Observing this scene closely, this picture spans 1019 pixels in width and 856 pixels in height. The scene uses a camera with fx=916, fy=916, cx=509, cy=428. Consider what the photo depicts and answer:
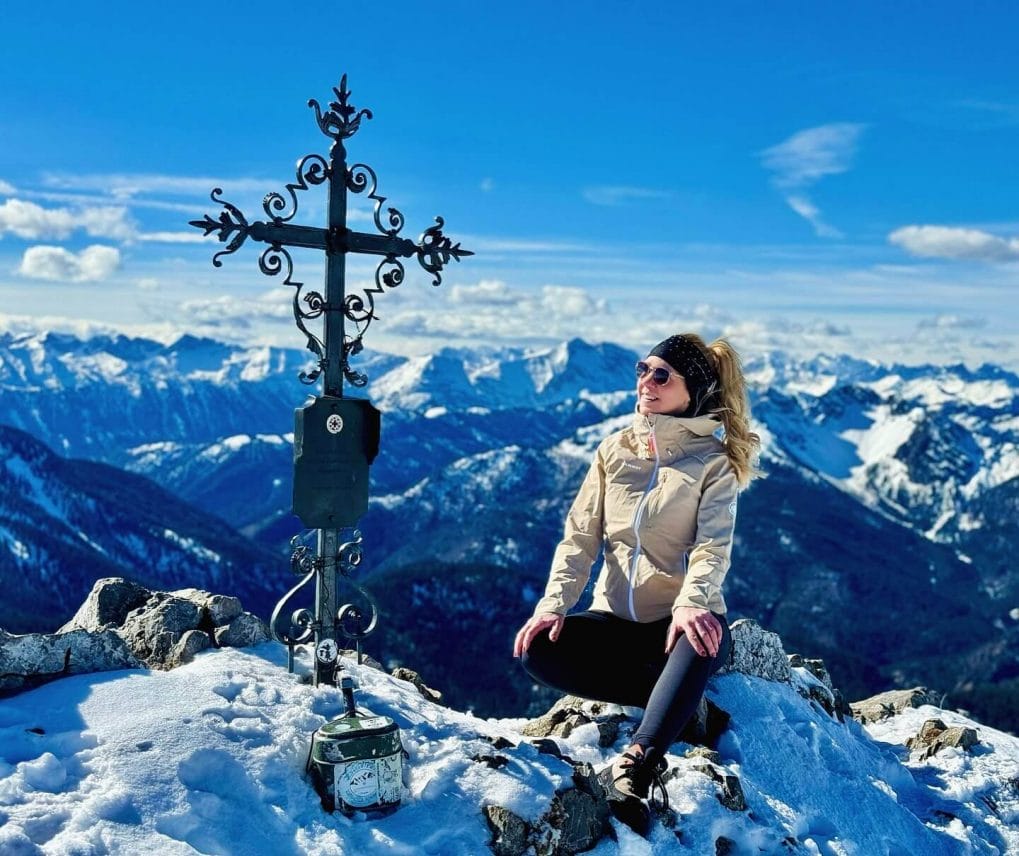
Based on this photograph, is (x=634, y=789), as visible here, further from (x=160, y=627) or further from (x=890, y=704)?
(x=890, y=704)

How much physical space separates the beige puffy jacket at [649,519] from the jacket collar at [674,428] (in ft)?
0.03

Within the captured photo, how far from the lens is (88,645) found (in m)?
9.52

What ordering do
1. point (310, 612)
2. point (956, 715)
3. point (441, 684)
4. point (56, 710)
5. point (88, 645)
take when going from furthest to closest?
point (441, 684) → point (956, 715) → point (310, 612) → point (88, 645) → point (56, 710)

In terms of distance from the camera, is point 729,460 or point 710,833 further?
point 729,460

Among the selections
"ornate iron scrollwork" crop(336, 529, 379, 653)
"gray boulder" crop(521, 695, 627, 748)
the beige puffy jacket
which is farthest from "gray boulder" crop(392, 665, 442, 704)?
the beige puffy jacket

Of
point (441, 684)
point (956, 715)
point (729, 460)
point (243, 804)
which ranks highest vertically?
point (729, 460)

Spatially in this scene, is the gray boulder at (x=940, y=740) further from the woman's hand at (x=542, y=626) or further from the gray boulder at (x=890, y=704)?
the woman's hand at (x=542, y=626)

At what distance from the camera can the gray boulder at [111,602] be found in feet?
39.2

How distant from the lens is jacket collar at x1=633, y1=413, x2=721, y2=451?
9.73 metres

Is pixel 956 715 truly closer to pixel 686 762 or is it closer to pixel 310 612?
pixel 686 762

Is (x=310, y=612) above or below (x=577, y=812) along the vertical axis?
above

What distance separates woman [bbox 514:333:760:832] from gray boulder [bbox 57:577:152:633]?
561 centimetres

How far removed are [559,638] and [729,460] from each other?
8.58ft

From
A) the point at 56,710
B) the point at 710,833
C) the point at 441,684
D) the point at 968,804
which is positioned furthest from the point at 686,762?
the point at 441,684
